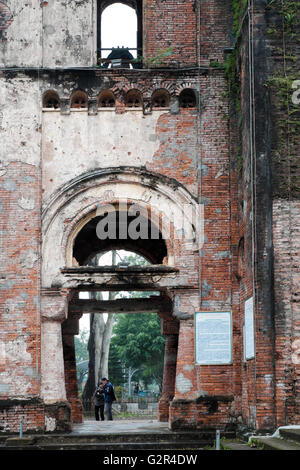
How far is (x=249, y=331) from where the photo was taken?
15.3 m

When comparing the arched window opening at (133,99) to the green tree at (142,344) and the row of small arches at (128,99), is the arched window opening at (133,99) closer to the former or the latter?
the row of small arches at (128,99)

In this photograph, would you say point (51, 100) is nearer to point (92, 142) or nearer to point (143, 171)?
point (92, 142)

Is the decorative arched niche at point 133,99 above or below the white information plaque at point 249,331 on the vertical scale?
above

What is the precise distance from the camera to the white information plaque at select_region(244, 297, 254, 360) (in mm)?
14969

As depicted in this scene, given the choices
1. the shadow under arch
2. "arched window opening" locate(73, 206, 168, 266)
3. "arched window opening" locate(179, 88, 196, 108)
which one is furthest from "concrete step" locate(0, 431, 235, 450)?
"arched window opening" locate(179, 88, 196, 108)

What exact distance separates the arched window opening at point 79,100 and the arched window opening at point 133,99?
880mm

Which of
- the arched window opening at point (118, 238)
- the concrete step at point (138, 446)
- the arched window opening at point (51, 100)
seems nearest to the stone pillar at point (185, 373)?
the concrete step at point (138, 446)

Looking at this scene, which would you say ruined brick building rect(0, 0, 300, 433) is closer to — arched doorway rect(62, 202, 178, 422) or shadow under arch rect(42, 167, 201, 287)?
shadow under arch rect(42, 167, 201, 287)

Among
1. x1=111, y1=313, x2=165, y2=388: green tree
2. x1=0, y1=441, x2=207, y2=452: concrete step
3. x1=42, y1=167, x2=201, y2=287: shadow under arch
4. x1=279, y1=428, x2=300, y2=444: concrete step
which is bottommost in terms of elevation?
x1=0, y1=441, x2=207, y2=452: concrete step

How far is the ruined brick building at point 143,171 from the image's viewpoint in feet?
53.6

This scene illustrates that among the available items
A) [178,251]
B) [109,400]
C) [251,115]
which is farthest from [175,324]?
[251,115]

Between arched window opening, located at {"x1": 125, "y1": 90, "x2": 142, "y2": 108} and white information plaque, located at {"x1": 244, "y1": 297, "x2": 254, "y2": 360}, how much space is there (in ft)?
16.1

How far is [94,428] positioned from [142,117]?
6667mm

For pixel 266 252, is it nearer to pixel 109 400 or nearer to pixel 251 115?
pixel 251 115
